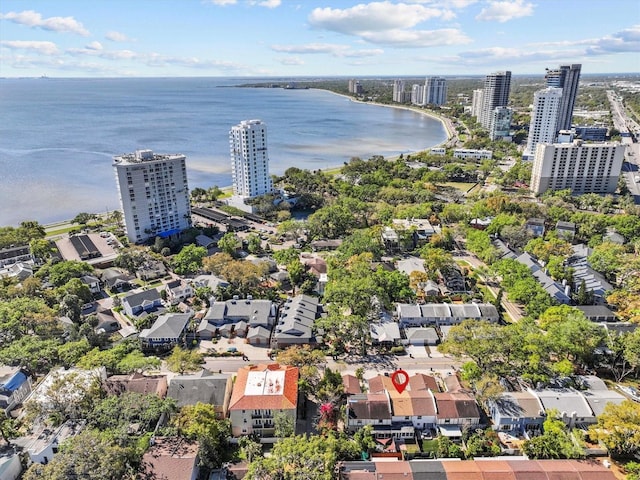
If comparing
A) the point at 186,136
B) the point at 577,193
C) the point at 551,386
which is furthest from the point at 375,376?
the point at 186,136

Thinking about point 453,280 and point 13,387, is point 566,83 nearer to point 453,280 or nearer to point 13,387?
point 453,280

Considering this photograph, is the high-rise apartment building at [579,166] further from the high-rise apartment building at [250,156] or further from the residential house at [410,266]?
the high-rise apartment building at [250,156]

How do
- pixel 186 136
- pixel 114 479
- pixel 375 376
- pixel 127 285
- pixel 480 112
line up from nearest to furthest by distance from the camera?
pixel 114 479
pixel 375 376
pixel 127 285
pixel 186 136
pixel 480 112

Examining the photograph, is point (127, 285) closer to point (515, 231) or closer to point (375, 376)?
point (375, 376)

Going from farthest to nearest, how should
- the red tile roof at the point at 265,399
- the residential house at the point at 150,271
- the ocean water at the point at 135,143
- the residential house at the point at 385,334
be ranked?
the ocean water at the point at 135,143
the residential house at the point at 150,271
the residential house at the point at 385,334
the red tile roof at the point at 265,399

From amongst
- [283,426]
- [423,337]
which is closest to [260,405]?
[283,426]

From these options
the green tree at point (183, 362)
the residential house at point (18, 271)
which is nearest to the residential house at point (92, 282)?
the residential house at point (18, 271)
